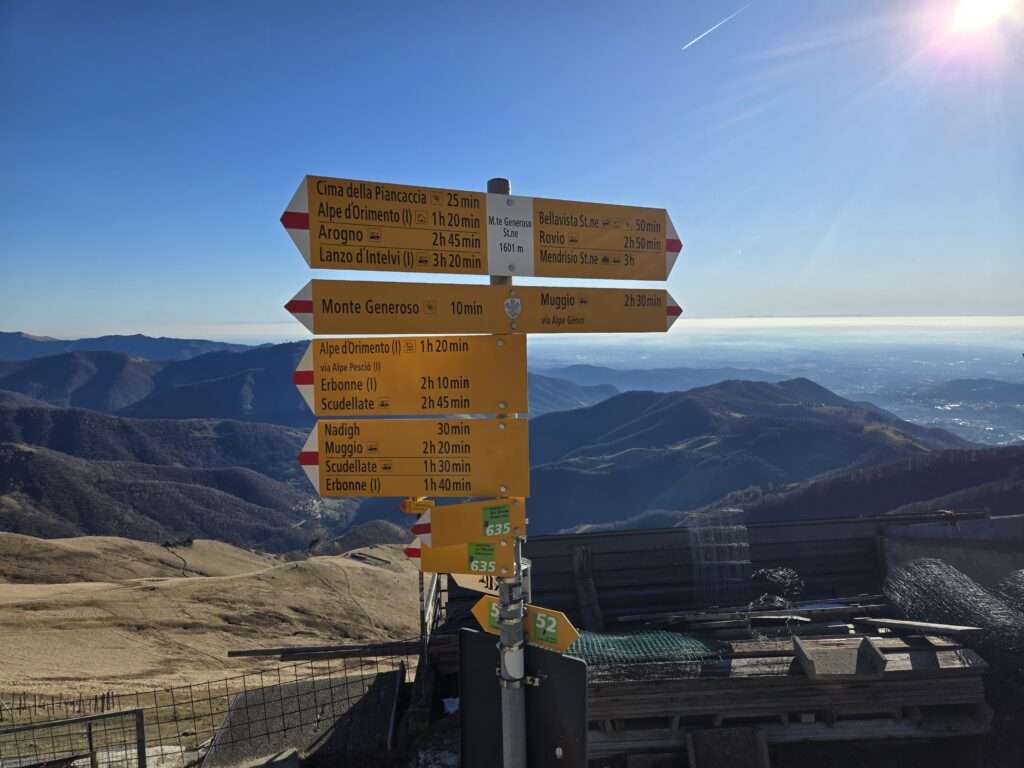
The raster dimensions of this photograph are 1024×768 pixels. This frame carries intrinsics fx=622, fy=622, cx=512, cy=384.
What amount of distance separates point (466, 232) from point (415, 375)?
75cm

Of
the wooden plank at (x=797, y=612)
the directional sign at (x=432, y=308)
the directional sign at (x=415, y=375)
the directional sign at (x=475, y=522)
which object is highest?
the directional sign at (x=432, y=308)

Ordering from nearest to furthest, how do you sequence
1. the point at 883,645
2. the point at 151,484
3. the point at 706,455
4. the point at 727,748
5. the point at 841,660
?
1. the point at 727,748
2. the point at 841,660
3. the point at 883,645
4. the point at 151,484
5. the point at 706,455

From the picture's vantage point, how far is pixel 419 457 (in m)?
3.10

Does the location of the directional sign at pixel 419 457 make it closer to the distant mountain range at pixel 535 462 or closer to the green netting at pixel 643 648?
the green netting at pixel 643 648

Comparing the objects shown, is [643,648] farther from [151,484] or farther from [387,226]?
[151,484]

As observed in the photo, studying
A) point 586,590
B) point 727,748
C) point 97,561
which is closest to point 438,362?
point 727,748

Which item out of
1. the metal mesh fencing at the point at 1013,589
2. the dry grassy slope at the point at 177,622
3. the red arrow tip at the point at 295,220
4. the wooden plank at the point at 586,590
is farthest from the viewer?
the dry grassy slope at the point at 177,622

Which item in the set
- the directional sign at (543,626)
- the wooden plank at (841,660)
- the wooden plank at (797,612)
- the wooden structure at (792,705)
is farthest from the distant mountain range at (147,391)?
the directional sign at (543,626)

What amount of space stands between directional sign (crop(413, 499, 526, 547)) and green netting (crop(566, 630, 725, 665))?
12.5 feet

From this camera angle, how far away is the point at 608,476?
80.8 metres

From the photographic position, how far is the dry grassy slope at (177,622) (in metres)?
13.3

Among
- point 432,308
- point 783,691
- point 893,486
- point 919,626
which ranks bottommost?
point 783,691

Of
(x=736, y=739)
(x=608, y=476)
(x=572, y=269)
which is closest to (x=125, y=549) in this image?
(x=736, y=739)

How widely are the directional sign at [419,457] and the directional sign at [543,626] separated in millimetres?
546
